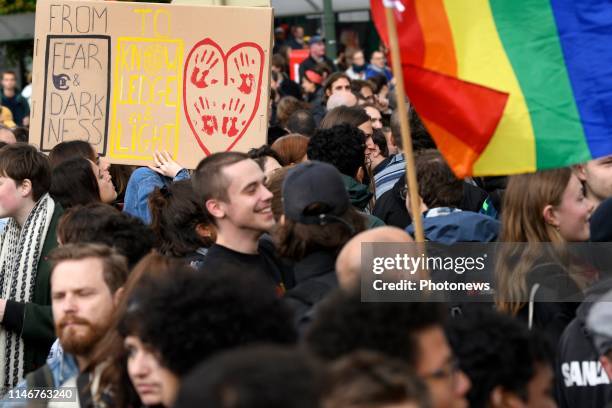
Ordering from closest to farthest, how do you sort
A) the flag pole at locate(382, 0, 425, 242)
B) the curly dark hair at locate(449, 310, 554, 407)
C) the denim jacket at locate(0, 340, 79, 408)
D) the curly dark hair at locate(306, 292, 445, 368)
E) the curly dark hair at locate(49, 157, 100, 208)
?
the curly dark hair at locate(306, 292, 445, 368), the curly dark hair at locate(449, 310, 554, 407), the flag pole at locate(382, 0, 425, 242), the denim jacket at locate(0, 340, 79, 408), the curly dark hair at locate(49, 157, 100, 208)

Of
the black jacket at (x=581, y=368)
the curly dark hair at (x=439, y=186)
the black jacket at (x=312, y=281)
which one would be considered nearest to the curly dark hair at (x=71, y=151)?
the curly dark hair at (x=439, y=186)

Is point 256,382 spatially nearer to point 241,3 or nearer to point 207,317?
point 207,317

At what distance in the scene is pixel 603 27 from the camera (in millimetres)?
5156

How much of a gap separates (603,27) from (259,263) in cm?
182

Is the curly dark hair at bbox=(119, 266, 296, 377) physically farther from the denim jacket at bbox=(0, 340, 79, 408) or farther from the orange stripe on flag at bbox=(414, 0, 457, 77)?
the orange stripe on flag at bbox=(414, 0, 457, 77)

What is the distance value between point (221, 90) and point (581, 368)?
13.3 feet

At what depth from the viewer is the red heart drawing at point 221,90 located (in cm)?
798

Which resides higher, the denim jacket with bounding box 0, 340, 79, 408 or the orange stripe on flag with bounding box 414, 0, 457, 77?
the orange stripe on flag with bounding box 414, 0, 457, 77

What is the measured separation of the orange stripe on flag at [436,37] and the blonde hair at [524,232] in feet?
2.19

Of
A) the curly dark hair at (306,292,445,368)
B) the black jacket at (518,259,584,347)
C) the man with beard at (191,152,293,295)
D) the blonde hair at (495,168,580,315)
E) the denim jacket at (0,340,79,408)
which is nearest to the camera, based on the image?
the curly dark hair at (306,292,445,368)

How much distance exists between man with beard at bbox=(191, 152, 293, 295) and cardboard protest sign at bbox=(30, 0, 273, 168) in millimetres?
2154

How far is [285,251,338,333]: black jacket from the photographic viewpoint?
182 inches

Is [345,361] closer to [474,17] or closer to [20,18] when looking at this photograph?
[474,17]

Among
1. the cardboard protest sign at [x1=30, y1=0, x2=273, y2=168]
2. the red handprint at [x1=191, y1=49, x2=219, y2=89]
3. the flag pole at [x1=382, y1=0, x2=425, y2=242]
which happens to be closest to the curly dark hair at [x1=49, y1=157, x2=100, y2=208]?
the cardboard protest sign at [x1=30, y1=0, x2=273, y2=168]
